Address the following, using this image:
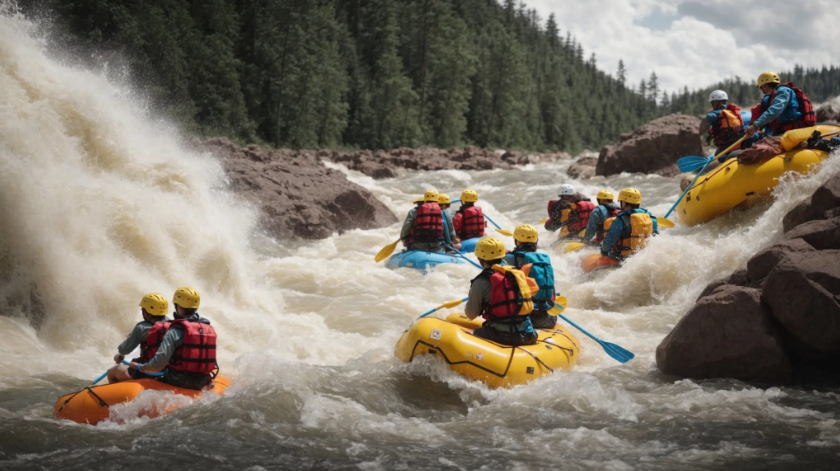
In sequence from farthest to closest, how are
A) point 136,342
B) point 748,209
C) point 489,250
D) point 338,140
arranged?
point 338,140 < point 748,209 < point 489,250 < point 136,342

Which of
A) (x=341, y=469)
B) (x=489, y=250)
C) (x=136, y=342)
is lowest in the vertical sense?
(x=341, y=469)

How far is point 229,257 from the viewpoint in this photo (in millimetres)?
9289

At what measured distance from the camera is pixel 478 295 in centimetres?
660

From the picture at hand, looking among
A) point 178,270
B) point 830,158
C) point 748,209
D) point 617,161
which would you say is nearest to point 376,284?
point 178,270

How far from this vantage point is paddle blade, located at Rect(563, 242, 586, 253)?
11.5m

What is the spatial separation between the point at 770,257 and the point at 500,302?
236 cm

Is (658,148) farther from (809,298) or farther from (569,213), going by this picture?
(809,298)

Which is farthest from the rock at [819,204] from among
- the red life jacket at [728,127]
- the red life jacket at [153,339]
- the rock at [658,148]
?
the rock at [658,148]

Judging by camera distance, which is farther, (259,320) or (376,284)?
(376,284)

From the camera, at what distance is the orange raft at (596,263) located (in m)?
10.1

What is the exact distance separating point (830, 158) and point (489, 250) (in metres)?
5.38

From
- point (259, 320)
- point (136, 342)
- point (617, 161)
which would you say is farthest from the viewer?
point (617, 161)

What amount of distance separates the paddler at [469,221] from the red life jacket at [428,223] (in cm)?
102

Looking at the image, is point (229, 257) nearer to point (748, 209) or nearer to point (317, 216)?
point (317, 216)
